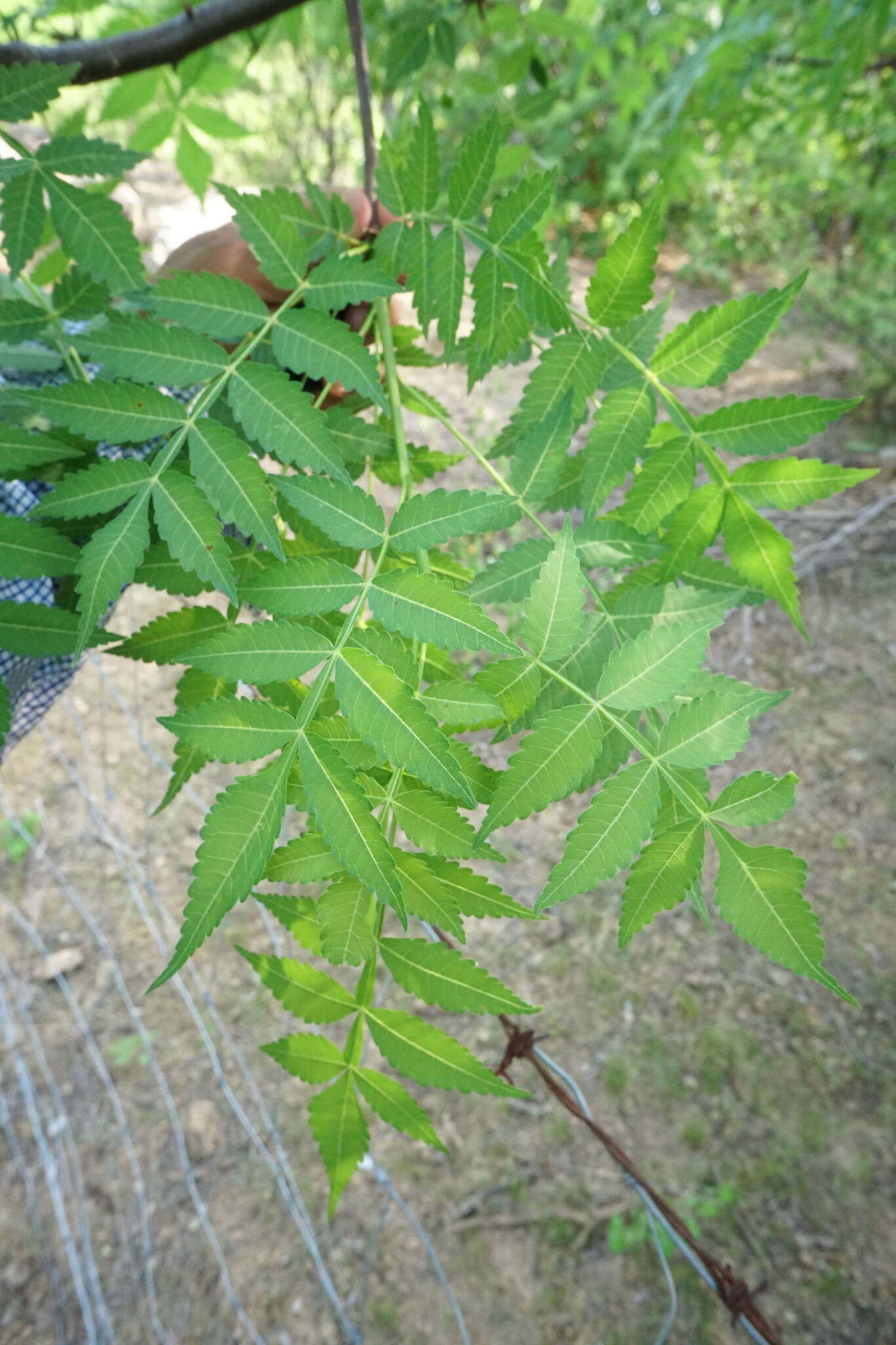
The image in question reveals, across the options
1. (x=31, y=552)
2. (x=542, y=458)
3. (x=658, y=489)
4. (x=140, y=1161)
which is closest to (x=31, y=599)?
(x=31, y=552)

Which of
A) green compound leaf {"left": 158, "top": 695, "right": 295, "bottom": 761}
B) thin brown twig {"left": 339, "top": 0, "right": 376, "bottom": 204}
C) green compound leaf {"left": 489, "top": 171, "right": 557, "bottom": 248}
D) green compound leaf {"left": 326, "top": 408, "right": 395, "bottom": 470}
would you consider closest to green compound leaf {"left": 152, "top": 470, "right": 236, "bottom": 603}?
green compound leaf {"left": 158, "top": 695, "right": 295, "bottom": 761}

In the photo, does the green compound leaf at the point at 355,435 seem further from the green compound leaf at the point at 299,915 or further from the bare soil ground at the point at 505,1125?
the bare soil ground at the point at 505,1125

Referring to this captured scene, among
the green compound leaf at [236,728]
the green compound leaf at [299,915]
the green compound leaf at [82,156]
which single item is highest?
the green compound leaf at [82,156]

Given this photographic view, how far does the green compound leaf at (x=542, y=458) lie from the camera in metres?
0.92

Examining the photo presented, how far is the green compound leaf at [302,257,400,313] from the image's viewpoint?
0.93 metres

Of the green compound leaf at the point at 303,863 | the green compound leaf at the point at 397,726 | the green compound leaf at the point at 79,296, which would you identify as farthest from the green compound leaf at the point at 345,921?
the green compound leaf at the point at 79,296

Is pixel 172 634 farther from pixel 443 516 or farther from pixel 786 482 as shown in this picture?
pixel 786 482

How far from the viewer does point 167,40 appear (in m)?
1.24

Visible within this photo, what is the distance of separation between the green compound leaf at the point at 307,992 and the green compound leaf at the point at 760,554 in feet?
2.02

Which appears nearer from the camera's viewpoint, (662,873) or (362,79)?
(662,873)

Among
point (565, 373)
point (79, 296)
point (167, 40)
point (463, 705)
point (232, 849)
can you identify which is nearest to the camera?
point (232, 849)

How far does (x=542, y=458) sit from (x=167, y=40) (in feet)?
2.97

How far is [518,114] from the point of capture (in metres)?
1.73

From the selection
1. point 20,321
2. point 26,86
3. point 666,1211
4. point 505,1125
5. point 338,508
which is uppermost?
point 26,86
